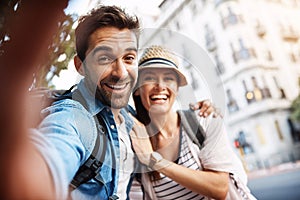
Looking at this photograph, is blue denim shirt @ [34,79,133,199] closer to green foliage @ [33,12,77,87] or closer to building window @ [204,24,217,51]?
green foliage @ [33,12,77,87]

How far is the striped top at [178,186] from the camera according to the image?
676 millimetres

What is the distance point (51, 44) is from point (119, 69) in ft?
0.58

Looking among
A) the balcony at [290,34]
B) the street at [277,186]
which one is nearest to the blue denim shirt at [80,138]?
the street at [277,186]

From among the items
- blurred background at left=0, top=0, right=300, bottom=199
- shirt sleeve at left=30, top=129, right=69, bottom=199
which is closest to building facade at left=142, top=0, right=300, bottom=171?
blurred background at left=0, top=0, right=300, bottom=199

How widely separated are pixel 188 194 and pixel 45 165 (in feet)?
1.21

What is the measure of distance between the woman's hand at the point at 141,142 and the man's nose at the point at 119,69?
4.2 inches

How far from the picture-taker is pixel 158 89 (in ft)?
2.24

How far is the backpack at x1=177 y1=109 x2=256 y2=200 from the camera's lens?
2.32 feet

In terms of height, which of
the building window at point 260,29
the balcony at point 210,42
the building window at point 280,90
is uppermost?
the building window at point 260,29

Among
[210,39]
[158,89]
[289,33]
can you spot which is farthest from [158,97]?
[289,33]

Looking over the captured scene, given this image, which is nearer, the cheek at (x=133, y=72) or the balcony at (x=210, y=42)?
the cheek at (x=133, y=72)

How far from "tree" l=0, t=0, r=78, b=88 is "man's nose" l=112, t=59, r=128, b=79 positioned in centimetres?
8

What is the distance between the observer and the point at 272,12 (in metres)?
0.89

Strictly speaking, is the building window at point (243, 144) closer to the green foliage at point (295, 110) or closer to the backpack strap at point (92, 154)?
the green foliage at point (295, 110)
